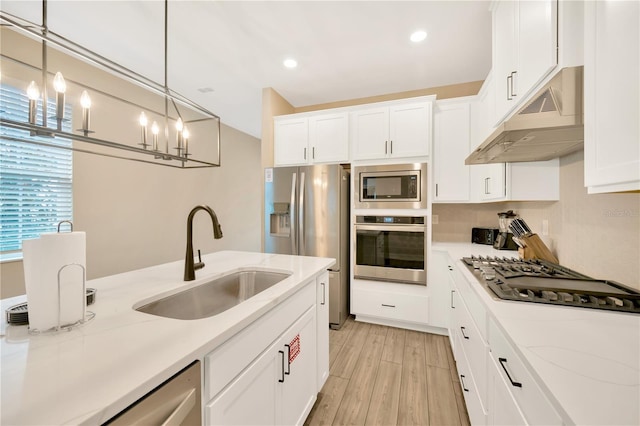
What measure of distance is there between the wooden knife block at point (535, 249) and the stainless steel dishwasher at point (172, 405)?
227 cm

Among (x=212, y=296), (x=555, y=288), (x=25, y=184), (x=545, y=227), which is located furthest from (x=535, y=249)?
(x=25, y=184)

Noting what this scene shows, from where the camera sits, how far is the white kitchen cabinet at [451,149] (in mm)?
2666

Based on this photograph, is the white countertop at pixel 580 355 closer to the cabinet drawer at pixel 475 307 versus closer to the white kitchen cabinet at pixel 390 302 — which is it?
the cabinet drawer at pixel 475 307

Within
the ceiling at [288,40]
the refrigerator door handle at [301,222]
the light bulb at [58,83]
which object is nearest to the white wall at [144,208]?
the ceiling at [288,40]

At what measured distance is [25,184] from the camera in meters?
2.25

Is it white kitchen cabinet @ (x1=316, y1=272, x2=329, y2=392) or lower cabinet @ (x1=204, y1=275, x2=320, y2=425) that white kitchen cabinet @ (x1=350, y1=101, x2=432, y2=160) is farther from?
lower cabinet @ (x1=204, y1=275, x2=320, y2=425)

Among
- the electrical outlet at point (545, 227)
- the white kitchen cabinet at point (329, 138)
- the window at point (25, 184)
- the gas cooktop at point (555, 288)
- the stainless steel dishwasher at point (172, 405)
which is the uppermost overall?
the white kitchen cabinet at point (329, 138)

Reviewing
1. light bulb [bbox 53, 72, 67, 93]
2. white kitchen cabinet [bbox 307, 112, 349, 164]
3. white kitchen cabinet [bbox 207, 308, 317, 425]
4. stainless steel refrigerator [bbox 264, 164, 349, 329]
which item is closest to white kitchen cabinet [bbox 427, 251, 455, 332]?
stainless steel refrigerator [bbox 264, 164, 349, 329]

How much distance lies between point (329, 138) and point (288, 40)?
1077mm

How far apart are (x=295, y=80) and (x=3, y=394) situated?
324cm

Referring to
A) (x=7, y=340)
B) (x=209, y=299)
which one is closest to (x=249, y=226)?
(x=209, y=299)

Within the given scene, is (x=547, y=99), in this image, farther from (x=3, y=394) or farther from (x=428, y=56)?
(x=3, y=394)

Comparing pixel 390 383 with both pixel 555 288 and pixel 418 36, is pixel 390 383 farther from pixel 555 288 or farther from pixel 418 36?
pixel 418 36

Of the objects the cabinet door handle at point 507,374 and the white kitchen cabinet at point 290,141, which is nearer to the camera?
the cabinet door handle at point 507,374
